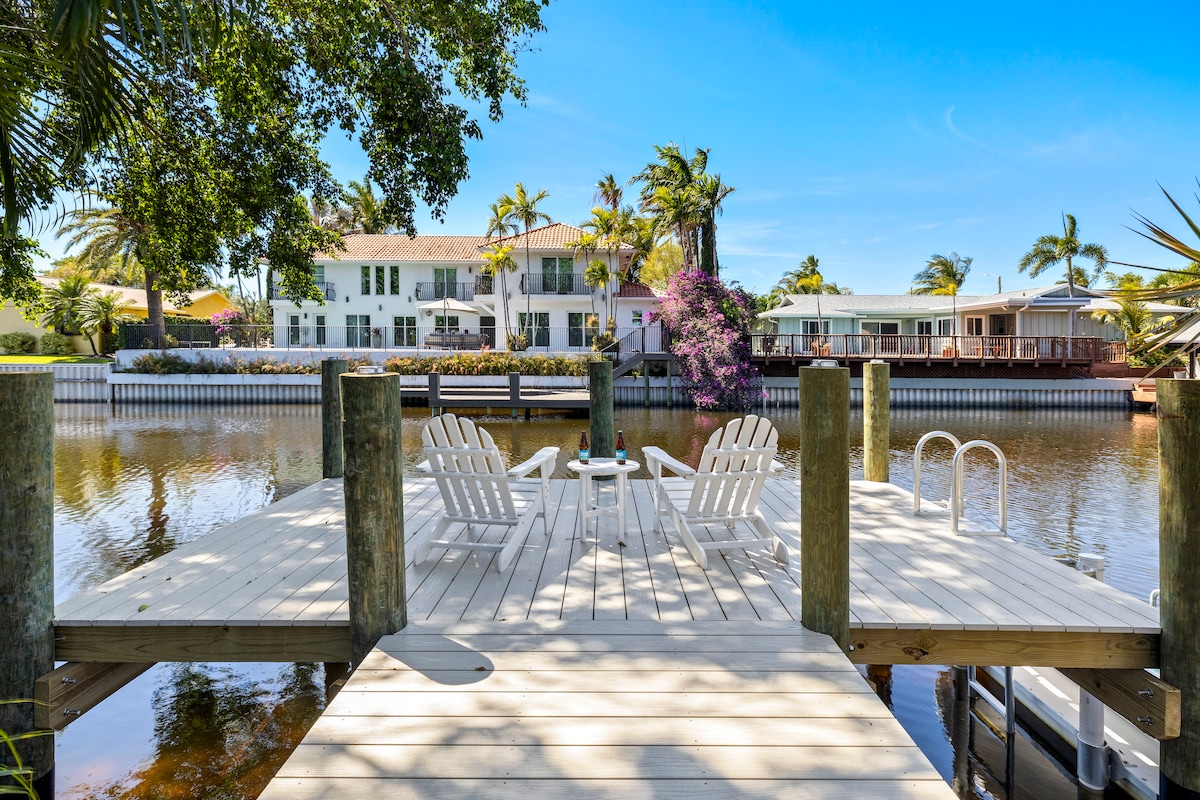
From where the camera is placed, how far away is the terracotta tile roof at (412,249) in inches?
1422

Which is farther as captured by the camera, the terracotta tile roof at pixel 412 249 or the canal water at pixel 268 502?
the terracotta tile roof at pixel 412 249

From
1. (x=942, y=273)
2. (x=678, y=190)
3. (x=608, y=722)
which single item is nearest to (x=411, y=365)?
(x=678, y=190)

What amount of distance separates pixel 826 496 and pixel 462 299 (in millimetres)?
34771

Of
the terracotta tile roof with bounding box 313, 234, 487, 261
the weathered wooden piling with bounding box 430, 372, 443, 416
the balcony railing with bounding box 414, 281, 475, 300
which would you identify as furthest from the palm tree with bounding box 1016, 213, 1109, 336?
the weathered wooden piling with bounding box 430, 372, 443, 416

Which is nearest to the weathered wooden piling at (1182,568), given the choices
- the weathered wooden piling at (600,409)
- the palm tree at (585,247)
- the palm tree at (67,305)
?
the weathered wooden piling at (600,409)

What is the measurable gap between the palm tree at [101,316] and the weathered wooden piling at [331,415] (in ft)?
125

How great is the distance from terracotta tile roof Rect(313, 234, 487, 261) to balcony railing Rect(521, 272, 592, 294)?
343 centimetres

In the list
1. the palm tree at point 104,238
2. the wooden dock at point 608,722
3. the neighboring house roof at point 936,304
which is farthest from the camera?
the palm tree at point 104,238

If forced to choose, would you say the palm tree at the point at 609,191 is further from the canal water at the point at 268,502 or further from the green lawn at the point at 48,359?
the green lawn at the point at 48,359

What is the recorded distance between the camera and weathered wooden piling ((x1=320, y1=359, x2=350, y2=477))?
7500mm

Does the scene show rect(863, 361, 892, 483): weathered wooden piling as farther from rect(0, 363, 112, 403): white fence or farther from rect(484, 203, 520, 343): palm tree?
rect(0, 363, 112, 403): white fence

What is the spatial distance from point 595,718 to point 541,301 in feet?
108

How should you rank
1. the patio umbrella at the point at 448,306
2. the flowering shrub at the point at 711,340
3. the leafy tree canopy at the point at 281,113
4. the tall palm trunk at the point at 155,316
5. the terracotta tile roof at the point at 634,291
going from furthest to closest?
the terracotta tile roof at the point at 634,291, the patio umbrella at the point at 448,306, the tall palm trunk at the point at 155,316, the flowering shrub at the point at 711,340, the leafy tree canopy at the point at 281,113

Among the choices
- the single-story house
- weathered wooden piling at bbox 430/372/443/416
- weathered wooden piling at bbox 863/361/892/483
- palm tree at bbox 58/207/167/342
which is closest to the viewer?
weathered wooden piling at bbox 863/361/892/483
